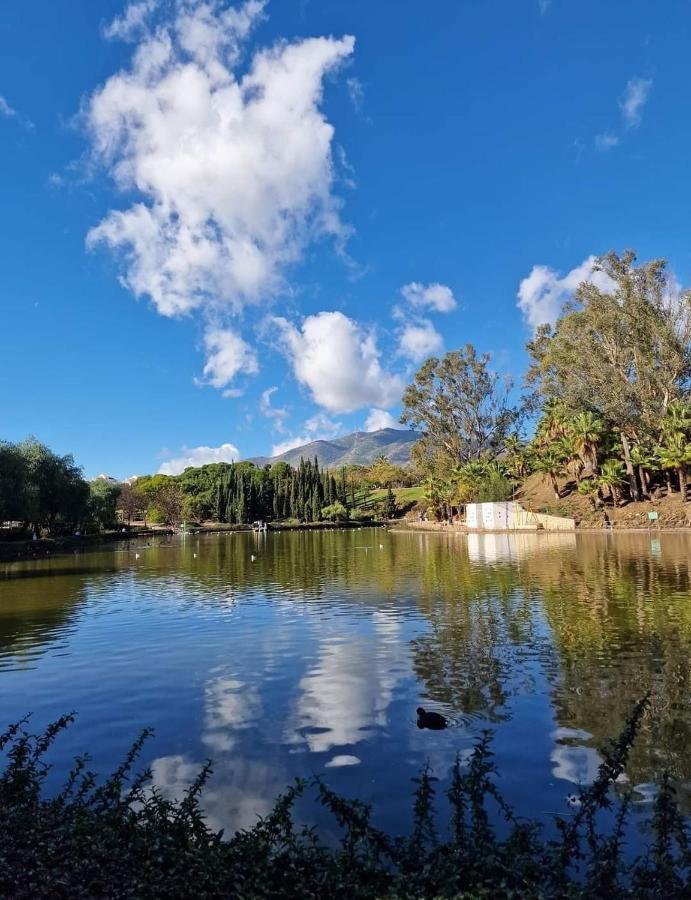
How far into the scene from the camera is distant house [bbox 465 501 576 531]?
65875 mm

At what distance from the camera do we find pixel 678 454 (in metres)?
57.8

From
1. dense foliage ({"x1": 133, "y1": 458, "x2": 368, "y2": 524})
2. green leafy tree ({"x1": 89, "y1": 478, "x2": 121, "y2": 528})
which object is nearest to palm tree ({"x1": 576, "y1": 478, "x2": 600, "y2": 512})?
dense foliage ({"x1": 133, "y1": 458, "x2": 368, "y2": 524})

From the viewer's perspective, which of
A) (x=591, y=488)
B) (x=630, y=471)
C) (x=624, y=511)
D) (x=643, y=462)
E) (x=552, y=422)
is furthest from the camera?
(x=552, y=422)

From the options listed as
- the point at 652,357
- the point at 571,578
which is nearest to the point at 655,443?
the point at 652,357

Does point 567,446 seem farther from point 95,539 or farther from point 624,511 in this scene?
point 95,539

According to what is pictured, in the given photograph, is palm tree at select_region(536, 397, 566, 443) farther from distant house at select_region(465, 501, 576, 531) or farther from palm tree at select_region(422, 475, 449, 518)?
palm tree at select_region(422, 475, 449, 518)

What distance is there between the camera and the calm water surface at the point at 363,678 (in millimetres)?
8641

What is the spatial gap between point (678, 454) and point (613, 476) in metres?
7.81

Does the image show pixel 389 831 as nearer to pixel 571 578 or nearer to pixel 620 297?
pixel 571 578

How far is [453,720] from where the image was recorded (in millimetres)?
10367

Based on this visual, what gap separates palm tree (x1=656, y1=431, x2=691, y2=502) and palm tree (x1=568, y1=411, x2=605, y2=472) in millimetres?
8900

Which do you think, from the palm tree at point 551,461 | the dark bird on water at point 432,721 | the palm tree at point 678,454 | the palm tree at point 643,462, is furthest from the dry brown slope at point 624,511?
the dark bird on water at point 432,721

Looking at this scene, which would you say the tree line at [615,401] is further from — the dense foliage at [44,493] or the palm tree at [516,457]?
the dense foliage at [44,493]

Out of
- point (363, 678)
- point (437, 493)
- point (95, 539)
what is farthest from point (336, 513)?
point (363, 678)
